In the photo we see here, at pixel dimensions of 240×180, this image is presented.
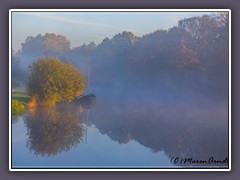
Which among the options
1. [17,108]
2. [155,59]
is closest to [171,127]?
[155,59]

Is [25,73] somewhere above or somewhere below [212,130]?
above

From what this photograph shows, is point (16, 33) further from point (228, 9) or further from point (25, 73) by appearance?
point (228, 9)

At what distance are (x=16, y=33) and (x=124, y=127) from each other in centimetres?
220

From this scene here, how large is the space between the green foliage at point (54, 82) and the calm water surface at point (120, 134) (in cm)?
18

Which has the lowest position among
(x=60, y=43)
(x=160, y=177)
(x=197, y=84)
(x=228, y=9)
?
(x=160, y=177)

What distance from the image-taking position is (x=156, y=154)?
328 inches

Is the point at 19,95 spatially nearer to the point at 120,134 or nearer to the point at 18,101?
the point at 18,101

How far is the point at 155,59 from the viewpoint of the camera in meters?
8.46

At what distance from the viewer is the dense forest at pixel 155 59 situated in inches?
326

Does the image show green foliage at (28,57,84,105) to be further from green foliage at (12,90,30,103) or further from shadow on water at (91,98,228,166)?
shadow on water at (91,98,228,166)

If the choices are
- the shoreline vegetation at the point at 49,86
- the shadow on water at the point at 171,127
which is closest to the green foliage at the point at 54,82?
the shoreline vegetation at the point at 49,86

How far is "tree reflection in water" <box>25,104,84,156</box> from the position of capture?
27.2 ft

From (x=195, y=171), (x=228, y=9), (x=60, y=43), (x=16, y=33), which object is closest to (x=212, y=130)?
(x=195, y=171)

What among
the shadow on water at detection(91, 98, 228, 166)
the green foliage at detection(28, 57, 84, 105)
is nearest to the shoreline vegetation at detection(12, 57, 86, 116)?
the green foliage at detection(28, 57, 84, 105)
